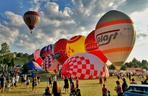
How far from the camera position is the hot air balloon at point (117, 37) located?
29480 mm

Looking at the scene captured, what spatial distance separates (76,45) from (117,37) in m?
15.6

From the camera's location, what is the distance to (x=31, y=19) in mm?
36562

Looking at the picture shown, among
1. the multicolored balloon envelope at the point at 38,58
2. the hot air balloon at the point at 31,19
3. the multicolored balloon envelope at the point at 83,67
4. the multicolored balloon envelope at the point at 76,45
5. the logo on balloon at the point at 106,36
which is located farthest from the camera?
the multicolored balloon envelope at the point at 38,58

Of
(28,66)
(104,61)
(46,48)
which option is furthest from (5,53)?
(104,61)

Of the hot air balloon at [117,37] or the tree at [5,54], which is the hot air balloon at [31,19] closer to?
the hot air balloon at [117,37]

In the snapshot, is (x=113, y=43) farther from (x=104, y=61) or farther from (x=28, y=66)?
(x=28, y=66)

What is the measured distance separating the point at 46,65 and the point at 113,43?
23.0 m

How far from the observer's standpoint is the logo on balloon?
→ 29.9 meters

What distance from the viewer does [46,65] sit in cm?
5081

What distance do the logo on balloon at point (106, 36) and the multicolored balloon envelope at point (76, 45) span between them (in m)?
12.9

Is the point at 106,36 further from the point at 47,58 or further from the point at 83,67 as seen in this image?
the point at 47,58

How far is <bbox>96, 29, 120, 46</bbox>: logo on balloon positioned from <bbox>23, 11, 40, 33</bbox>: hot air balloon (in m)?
9.49

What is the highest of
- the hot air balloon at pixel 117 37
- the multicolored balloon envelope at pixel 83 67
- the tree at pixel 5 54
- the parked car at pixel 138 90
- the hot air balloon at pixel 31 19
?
the tree at pixel 5 54

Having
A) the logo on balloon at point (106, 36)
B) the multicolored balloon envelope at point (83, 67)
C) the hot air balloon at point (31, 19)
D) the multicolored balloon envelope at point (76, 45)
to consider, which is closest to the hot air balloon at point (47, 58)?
the multicolored balloon envelope at point (76, 45)
